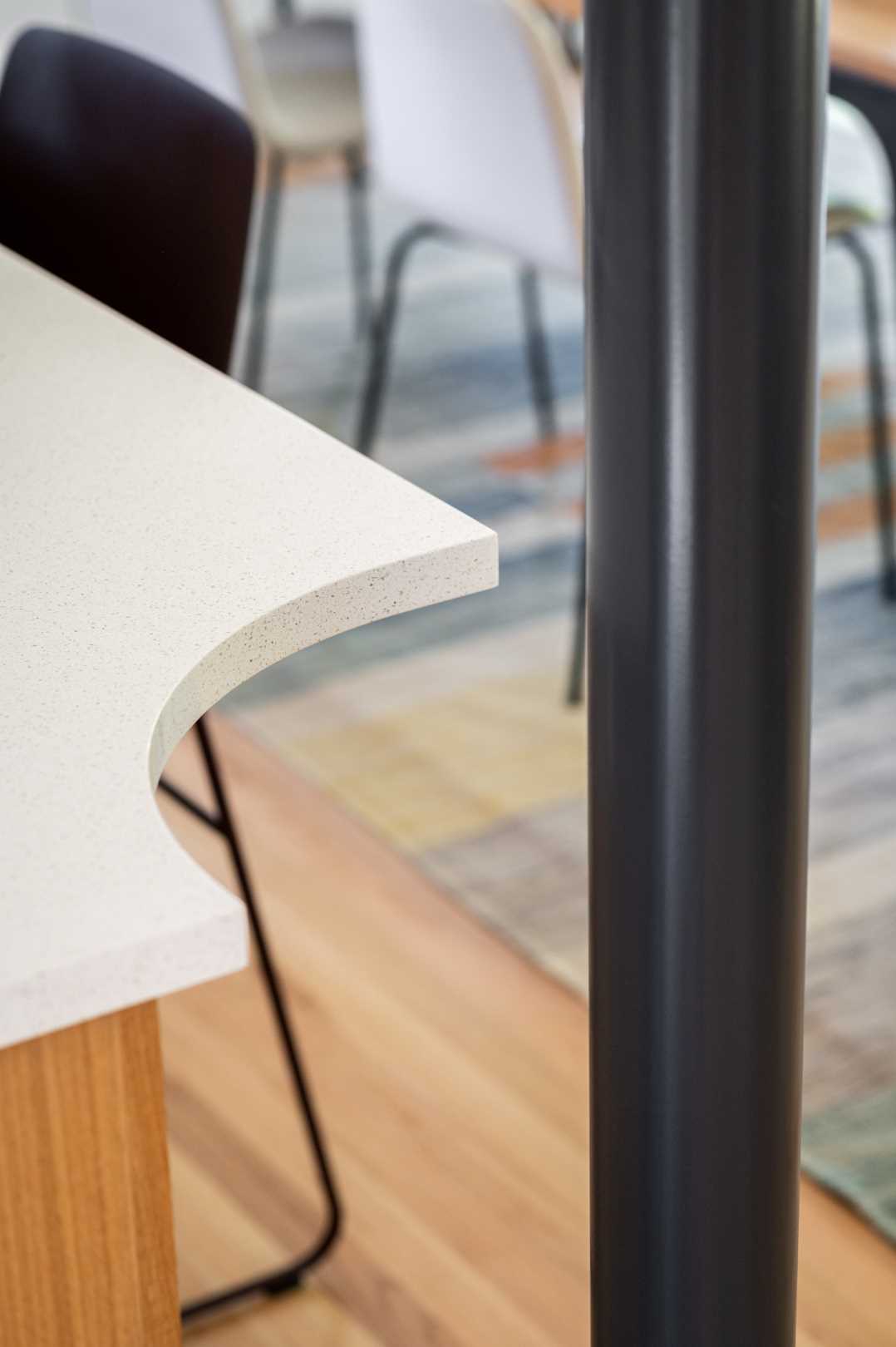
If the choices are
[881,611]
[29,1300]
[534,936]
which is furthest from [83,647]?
[881,611]

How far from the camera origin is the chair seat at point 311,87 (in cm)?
282

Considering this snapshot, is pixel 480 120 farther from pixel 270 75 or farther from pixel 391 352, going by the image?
pixel 391 352

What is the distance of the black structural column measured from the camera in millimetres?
707

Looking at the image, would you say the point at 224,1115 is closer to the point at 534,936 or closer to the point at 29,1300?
the point at 534,936

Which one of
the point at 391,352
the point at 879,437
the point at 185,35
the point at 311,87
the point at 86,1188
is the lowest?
the point at 391,352

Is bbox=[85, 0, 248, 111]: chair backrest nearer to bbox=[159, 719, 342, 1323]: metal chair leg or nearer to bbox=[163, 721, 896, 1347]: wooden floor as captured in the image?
bbox=[163, 721, 896, 1347]: wooden floor

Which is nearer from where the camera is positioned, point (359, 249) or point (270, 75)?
point (270, 75)

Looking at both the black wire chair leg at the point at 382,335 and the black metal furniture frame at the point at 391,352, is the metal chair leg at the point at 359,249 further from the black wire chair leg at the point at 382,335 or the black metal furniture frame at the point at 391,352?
the black wire chair leg at the point at 382,335

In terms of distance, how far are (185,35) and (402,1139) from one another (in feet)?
5.43

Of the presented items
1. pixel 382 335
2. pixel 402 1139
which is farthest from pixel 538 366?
pixel 402 1139

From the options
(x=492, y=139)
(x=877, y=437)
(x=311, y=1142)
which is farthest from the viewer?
(x=877, y=437)

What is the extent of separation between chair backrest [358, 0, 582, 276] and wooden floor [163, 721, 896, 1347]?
2.49 feet

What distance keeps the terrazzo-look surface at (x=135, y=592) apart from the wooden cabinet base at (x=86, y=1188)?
46 mm

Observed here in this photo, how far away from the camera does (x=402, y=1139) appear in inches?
61.6
